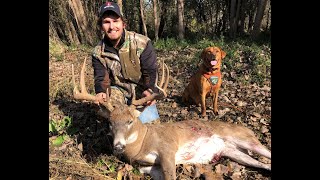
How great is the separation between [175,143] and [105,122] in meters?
1.42

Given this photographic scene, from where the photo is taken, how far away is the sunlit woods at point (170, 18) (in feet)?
44.4

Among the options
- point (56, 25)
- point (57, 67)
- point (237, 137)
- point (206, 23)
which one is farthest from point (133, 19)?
point (237, 137)

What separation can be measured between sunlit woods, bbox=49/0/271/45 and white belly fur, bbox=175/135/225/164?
847 centimetres

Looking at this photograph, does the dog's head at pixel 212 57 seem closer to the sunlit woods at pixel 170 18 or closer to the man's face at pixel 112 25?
the man's face at pixel 112 25

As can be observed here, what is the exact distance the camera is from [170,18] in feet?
66.9

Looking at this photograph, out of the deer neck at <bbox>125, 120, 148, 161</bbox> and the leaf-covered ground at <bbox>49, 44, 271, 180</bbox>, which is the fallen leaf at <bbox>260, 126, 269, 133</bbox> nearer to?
the leaf-covered ground at <bbox>49, 44, 271, 180</bbox>

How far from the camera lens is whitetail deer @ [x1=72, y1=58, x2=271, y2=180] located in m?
3.72

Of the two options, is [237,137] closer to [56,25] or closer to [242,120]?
[242,120]

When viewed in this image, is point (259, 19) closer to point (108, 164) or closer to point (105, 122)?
point (105, 122)

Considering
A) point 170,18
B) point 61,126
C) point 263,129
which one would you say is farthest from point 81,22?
point 263,129

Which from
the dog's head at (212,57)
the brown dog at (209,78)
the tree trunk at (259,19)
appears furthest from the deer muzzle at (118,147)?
the tree trunk at (259,19)

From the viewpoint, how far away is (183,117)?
5.65 metres

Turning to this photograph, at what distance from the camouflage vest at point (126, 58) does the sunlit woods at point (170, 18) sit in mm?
7195

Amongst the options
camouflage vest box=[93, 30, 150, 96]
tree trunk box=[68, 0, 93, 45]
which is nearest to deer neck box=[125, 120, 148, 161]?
camouflage vest box=[93, 30, 150, 96]
